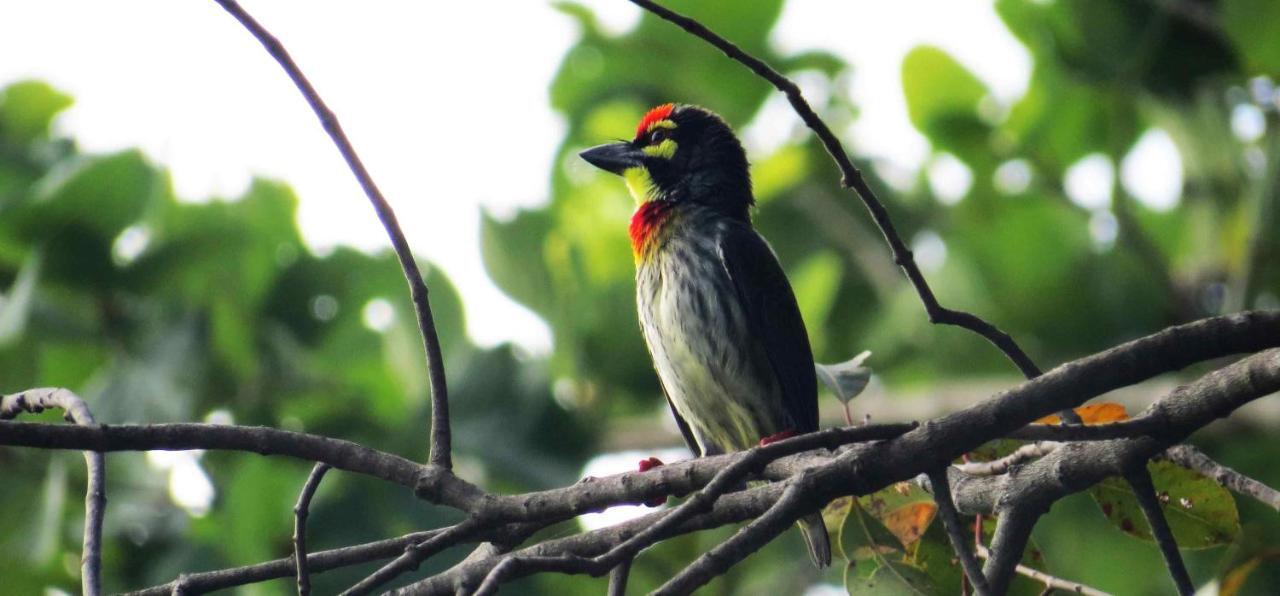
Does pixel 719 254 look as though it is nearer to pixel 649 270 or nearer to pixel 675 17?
pixel 649 270

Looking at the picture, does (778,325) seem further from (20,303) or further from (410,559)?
(410,559)

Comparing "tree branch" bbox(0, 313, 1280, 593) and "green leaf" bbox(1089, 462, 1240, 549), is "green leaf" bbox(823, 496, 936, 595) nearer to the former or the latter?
"tree branch" bbox(0, 313, 1280, 593)

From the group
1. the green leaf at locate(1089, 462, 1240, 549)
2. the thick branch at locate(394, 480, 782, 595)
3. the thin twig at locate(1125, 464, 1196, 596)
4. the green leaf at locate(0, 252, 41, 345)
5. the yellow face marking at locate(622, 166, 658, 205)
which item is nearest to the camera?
the thin twig at locate(1125, 464, 1196, 596)

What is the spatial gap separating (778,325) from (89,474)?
2.61 meters

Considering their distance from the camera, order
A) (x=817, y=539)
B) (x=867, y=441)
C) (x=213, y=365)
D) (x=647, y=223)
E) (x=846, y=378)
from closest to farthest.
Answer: (x=867, y=441) < (x=846, y=378) < (x=817, y=539) < (x=647, y=223) < (x=213, y=365)

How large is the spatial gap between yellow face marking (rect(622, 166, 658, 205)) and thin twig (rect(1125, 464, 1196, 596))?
336 centimetres

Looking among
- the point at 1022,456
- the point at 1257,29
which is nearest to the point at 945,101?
the point at 1257,29

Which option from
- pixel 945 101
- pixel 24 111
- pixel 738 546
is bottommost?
pixel 738 546

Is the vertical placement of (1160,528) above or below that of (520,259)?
below

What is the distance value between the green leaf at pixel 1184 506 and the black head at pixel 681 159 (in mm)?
2726

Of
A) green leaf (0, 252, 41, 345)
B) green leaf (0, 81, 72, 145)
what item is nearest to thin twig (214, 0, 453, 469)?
green leaf (0, 252, 41, 345)

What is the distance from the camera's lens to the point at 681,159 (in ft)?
17.9

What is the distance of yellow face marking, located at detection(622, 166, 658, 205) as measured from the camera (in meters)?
5.45

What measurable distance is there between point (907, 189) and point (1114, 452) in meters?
4.53
